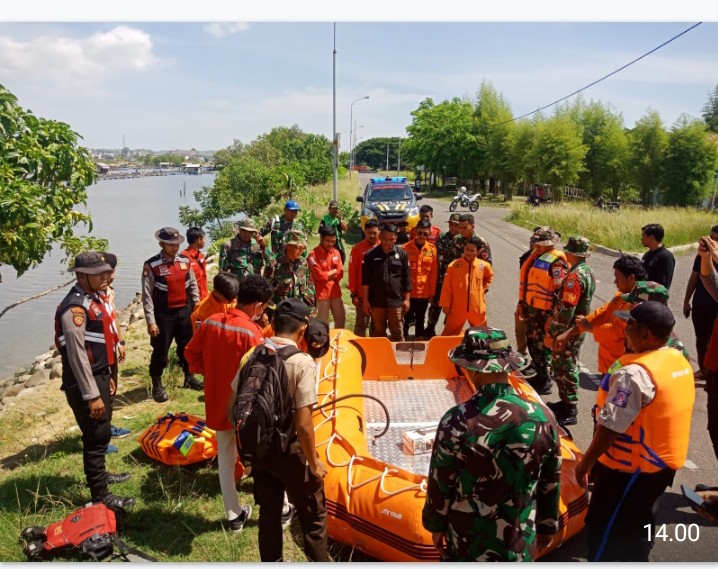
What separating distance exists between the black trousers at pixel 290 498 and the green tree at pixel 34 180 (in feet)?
10.8

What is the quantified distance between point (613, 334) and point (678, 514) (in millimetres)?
1267

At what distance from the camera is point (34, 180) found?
5094 mm

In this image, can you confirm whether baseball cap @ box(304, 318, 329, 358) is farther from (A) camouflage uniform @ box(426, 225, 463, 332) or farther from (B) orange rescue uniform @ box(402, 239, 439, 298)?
(A) camouflage uniform @ box(426, 225, 463, 332)

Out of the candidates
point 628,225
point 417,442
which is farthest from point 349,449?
point 628,225

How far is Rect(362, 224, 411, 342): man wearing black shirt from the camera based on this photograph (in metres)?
6.15

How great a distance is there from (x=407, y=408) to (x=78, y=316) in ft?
9.38

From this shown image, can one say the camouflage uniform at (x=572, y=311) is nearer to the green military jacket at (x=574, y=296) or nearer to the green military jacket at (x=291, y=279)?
the green military jacket at (x=574, y=296)

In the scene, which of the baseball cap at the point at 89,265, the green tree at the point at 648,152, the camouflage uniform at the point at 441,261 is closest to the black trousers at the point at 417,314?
the camouflage uniform at the point at 441,261

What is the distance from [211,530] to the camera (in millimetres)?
3525

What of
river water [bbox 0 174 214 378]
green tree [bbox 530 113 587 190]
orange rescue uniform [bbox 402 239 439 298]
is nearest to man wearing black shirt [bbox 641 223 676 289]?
orange rescue uniform [bbox 402 239 439 298]

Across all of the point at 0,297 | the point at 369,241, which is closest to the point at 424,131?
the point at 0,297

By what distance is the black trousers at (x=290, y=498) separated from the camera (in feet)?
9.07

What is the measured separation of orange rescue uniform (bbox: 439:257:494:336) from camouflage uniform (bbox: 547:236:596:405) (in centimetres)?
102

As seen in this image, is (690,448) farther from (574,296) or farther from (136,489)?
(136,489)
